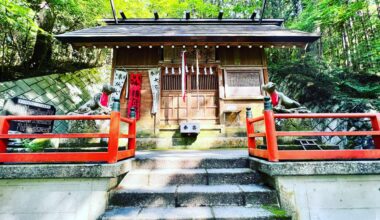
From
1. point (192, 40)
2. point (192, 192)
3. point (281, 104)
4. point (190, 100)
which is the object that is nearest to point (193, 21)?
point (192, 40)

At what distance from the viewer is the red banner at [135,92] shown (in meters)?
7.59

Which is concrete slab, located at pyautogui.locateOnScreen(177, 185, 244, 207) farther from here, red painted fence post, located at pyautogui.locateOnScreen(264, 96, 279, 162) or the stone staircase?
red painted fence post, located at pyautogui.locateOnScreen(264, 96, 279, 162)

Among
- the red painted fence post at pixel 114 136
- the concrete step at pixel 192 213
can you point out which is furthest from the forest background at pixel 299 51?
the concrete step at pixel 192 213

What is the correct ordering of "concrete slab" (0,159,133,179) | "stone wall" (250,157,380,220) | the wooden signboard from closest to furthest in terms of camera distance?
"stone wall" (250,157,380,220)
"concrete slab" (0,159,133,179)
the wooden signboard

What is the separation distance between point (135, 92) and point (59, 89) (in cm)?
728

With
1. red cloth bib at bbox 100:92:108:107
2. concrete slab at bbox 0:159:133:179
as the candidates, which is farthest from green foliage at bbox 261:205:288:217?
red cloth bib at bbox 100:92:108:107

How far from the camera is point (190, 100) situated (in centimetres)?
787

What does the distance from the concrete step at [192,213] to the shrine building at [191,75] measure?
4114 mm

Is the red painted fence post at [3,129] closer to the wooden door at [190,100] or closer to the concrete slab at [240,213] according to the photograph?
the concrete slab at [240,213]

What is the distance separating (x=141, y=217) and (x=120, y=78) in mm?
5987

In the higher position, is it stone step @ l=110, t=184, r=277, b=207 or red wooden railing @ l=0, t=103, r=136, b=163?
red wooden railing @ l=0, t=103, r=136, b=163

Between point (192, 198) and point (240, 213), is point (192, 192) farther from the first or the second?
point (240, 213)

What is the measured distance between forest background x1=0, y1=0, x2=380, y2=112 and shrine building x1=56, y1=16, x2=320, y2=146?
11.9ft

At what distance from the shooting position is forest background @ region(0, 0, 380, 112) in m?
9.06
